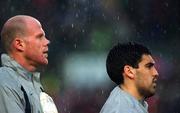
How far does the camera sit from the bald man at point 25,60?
2.67m

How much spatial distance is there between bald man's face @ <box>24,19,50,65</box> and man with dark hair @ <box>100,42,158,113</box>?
392 mm

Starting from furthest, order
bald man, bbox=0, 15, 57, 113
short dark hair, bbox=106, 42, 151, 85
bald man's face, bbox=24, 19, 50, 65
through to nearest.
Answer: short dark hair, bbox=106, 42, 151, 85, bald man's face, bbox=24, 19, 50, 65, bald man, bbox=0, 15, 57, 113

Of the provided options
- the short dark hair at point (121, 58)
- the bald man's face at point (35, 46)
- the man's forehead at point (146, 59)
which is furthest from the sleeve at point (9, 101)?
the man's forehead at point (146, 59)

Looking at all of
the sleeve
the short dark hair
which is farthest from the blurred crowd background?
the sleeve

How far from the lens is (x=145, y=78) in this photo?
2.91m

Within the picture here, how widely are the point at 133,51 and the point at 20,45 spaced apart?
63 centimetres

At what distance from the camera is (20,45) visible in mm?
2844

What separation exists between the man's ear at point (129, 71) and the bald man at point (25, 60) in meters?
0.44

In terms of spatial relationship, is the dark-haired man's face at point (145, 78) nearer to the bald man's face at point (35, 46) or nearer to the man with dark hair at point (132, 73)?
the man with dark hair at point (132, 73)

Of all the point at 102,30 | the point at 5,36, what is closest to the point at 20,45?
the point at 5,36

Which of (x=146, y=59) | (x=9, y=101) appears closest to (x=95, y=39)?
(x=146, y=59)

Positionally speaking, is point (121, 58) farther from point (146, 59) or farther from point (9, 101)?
point (9, 101)

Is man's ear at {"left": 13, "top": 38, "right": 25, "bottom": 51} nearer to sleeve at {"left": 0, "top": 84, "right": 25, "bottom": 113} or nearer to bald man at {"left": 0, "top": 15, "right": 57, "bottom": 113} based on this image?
bald man at {"left": 0, "top": 15, "right": 57, "bottom": 113}

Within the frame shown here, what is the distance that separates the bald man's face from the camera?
281 cm
